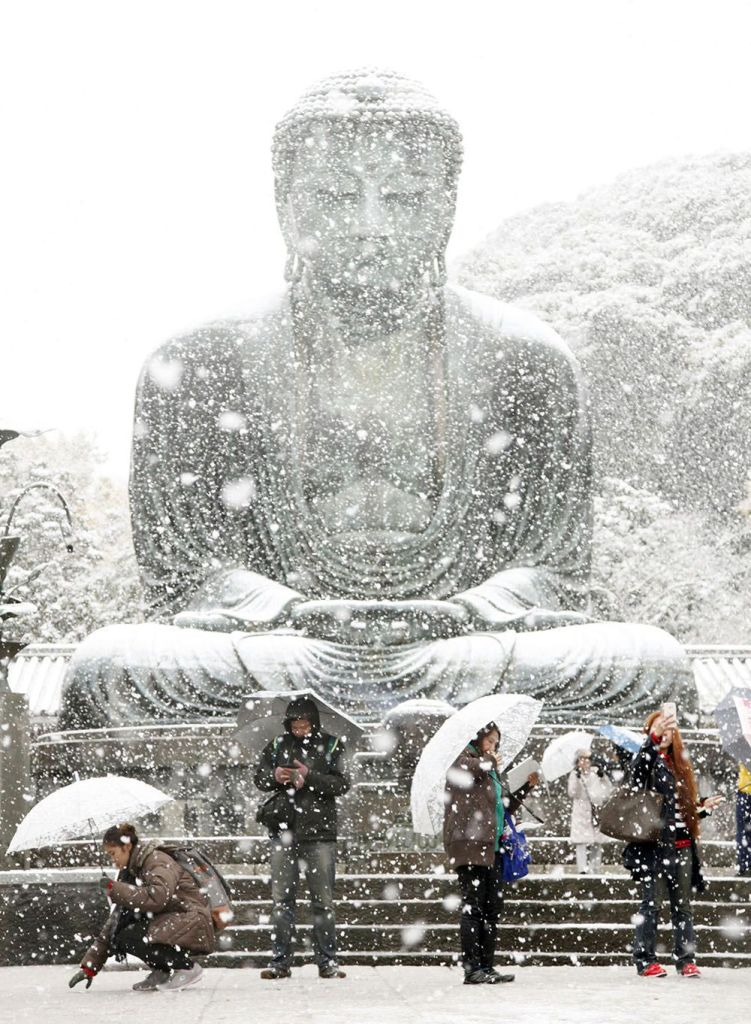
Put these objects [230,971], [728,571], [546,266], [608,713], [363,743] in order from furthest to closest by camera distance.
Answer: [546,266] → [728,571] → [608,713] → [363,743] → [230,971]

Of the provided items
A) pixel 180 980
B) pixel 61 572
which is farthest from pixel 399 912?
pixel 61 572

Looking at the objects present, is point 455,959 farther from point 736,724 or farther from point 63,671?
point 63,671

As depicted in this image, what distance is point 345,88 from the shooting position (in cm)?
1214

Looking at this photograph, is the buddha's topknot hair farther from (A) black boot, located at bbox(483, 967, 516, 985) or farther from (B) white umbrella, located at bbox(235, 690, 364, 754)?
(A) black boot, located at bbox(483, 967, 516, 985)

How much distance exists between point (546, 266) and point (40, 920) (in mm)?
24256

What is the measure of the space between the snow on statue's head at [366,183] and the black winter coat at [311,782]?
15.7 ft

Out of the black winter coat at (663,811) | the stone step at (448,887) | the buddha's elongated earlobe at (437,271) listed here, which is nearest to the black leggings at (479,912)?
the black winter coat at (663,811)

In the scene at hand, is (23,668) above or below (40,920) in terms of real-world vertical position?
below

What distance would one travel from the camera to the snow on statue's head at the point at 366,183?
11672 mm

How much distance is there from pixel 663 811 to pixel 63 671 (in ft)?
44.1

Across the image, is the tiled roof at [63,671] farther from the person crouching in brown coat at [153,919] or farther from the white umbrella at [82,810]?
the person crouching in brown coat at [153,919]

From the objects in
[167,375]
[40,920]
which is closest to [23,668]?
[167,375]

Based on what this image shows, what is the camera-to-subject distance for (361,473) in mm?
11984

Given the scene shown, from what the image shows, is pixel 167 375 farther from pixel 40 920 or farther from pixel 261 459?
pixel 40 920
